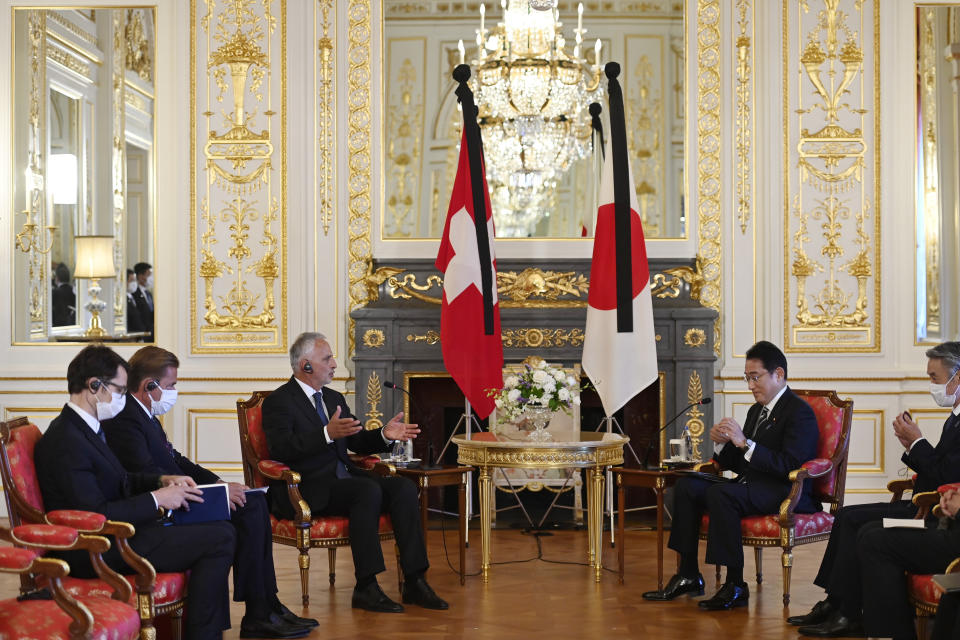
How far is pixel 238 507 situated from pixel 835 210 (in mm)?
4802

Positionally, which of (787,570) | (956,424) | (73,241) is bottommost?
(787,570)

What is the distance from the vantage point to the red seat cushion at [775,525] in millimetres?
5391

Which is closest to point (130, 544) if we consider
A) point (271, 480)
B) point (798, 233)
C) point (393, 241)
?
point (271, 480)

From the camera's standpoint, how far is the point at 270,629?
489 centimetres

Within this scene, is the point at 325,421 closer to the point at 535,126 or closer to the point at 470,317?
the point at 470,317

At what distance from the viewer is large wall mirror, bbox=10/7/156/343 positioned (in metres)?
8.03

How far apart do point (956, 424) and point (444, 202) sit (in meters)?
4.15

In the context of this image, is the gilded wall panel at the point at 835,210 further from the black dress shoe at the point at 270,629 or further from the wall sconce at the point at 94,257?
the wall sconce at the point at 94,257

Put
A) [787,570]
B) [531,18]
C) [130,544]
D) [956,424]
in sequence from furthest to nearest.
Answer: [531,18] → [787,570] → [956,424] → [130,544]

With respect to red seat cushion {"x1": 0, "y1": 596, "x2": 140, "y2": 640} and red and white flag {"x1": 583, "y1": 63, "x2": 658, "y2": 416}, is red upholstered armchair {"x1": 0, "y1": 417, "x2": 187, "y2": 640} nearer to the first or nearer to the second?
red seat cushion {"x1": 0, "y1": 596, "x2": 140, "y2": 640}

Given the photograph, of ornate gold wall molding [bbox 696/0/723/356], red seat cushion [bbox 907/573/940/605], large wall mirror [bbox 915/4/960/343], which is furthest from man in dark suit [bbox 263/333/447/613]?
large wall mirror [bbox 915/4/960/343]

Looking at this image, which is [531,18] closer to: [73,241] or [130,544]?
[73,241]

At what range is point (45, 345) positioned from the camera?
8039mm

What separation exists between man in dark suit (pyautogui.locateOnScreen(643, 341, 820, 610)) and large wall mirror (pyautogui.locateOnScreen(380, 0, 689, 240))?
249 centimetres
